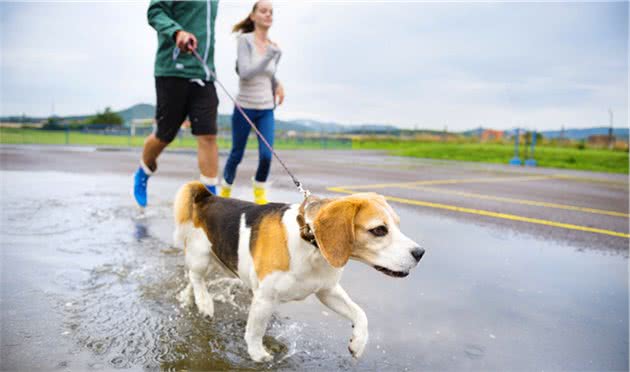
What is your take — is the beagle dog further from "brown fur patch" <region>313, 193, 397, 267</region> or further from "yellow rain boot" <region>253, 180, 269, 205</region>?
"yellow rain boot" <region>253, 180, 269, 205</region>

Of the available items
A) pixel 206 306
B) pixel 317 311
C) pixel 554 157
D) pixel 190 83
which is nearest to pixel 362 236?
pixel 317 311

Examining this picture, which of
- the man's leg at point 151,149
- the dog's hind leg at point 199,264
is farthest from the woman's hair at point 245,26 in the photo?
the dog's hind leg at point 199,264

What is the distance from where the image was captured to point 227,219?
3.02 meters

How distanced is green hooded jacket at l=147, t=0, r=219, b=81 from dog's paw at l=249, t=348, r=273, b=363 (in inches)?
133

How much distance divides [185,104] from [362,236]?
347 centimetres

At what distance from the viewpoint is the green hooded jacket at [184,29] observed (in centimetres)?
500

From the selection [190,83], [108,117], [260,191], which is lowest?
[260,191]

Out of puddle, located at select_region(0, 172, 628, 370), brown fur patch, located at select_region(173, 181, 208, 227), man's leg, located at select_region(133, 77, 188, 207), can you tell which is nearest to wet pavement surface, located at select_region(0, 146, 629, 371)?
puddle, located at select_region(0, 172, 628, 370)

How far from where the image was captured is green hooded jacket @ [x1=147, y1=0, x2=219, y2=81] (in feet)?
16.4

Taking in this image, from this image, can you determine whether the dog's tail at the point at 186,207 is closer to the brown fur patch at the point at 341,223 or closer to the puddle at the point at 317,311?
the puddle at the point at 317,311

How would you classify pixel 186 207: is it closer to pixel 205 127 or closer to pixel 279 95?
pixel 205 127

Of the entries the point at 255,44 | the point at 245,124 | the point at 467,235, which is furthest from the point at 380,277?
the point at 255,44

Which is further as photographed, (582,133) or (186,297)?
(582,133)

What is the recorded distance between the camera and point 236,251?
2867 millimetres
